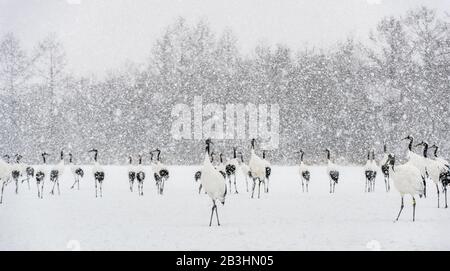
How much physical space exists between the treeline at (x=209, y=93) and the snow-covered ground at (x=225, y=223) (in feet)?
68.5

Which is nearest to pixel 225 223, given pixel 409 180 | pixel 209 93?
pixel 409 180

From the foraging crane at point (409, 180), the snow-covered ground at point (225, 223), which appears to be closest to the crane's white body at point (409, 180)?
the foraging crane at point (409, 180)

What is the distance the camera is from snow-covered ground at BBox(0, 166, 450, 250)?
9172mm

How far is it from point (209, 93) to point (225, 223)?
30916 mm

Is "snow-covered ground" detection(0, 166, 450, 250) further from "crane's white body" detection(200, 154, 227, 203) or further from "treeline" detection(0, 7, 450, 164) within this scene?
"treeline" detection(0, 7, 450, 164)

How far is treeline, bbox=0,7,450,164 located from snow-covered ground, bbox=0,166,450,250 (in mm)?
20868

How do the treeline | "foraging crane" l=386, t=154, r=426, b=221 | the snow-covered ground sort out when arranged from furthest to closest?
1. the treeline
2. "foraging crane" l=386, t=154, r=426, b=221
3. the snow-covered ground

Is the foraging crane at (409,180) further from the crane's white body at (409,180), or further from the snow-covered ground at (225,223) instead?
the snow-covered ground at (225,223)

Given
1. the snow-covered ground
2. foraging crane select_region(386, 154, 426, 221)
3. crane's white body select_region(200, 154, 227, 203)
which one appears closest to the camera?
the snow-covered ground

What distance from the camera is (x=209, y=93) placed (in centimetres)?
4184

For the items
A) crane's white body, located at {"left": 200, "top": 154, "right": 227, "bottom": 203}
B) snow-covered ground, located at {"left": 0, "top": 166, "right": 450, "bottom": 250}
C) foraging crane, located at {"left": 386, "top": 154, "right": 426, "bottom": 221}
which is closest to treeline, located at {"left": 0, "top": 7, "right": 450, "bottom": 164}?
snow-covered ground, located at {"left": 0, "top": 166, "right": 450, "bottom": 250}

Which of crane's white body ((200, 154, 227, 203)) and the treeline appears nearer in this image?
crane's white body ((200, 154, 227, 203))

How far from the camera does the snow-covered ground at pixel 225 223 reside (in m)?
9.17
